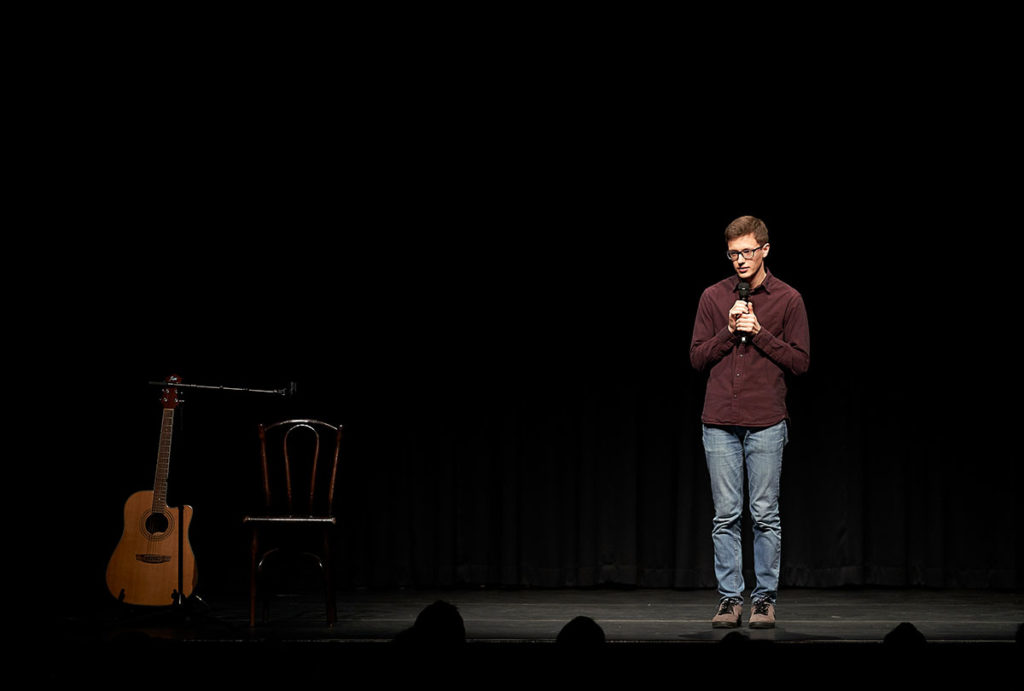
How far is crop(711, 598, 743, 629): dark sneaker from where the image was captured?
408 centimetres

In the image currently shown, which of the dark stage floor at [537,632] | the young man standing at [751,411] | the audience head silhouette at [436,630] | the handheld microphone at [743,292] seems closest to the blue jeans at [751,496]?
the young man standing at [751,411]

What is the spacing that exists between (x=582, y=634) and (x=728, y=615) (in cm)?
230

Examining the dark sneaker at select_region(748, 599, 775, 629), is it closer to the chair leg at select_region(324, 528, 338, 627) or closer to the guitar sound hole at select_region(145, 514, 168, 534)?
the chair leg at select_region(324, 528, 338, 627)

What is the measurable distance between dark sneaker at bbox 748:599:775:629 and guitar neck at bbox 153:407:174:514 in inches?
91.1

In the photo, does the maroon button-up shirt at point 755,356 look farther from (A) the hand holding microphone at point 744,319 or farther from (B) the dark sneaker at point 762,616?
(B) the dark sneaker at point 762,616

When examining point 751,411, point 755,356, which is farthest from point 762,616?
point 755,356

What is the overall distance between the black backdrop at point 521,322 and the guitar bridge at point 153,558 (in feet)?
3.24

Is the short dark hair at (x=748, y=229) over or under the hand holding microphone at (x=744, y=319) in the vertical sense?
over

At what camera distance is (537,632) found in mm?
3992

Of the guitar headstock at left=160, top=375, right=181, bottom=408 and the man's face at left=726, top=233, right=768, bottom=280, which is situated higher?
the man's face at left=726, top=233, right=768, bottom=280

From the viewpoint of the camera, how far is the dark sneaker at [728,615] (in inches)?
161

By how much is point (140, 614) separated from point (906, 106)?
4.10m

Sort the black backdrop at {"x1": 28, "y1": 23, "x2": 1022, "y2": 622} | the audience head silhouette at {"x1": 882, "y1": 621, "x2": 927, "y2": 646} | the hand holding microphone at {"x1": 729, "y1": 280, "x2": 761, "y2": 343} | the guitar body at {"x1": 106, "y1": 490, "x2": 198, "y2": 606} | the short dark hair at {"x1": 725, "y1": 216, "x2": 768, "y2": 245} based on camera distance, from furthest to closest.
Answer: the black backdrop at {"x1": 28, "y1": 23, "x2": 1022, "y2": 622}
the guitar body at {"x1": 106, "y1": 490, "x2": 198, "y2": 606}
the short dark hair at {"x1": 725, "y1": 216, "x2": 768, "y2": 245}
the hand holding microphone at {"x1": 729, "y1": 280, "x2": 761, "y2": 343}
the audience head silhouette at {"x1": 882, "y1": 621, "x2": 927, "y2": 646}

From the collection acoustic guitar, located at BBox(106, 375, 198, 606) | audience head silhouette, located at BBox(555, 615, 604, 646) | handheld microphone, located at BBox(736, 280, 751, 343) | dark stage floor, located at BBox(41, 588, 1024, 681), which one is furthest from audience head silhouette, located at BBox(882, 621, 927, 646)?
acoustic guitar, located at BBox(106, 375, 198, 606)
